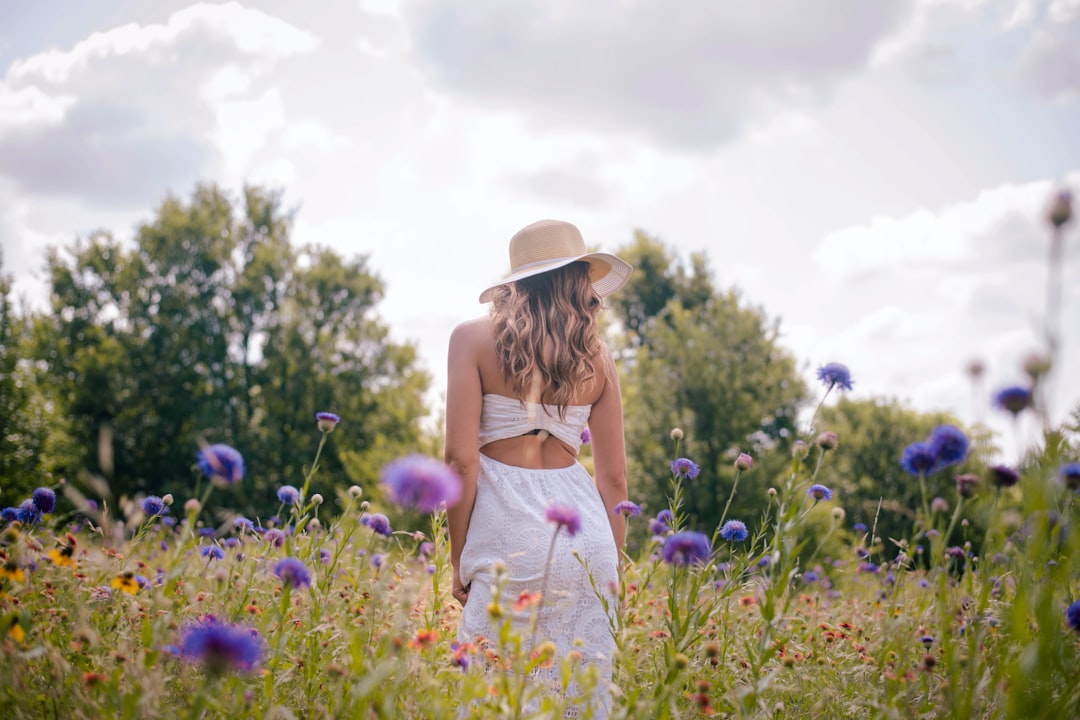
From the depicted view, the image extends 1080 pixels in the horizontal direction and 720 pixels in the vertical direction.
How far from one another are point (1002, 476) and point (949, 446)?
0.47 ft

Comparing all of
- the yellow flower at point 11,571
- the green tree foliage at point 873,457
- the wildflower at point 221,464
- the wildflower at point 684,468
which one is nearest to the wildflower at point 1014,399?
the wildflower at point 684,468

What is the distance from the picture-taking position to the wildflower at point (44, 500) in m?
2.96

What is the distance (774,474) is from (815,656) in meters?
13.8

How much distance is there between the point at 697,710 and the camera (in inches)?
84.8

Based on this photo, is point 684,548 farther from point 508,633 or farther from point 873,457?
point 873,457

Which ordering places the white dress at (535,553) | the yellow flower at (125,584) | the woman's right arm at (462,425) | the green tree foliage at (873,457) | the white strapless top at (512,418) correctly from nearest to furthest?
the yellow flower at (125,584)
the white dress at (535,553)
the woman's right arm at (462,425)
the white strapless top at (512,418)
the green tree foliage at (873,457)

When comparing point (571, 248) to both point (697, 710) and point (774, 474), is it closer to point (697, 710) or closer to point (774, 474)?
point (697, 710)

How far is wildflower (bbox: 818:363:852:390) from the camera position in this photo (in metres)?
2.65

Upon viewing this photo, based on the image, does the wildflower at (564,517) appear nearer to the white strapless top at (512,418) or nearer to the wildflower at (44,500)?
the white strapless top at (512,418)

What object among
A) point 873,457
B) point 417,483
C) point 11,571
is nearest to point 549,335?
point 417,483

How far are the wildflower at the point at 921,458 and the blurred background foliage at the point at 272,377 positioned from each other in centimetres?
1510

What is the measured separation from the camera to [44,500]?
2.99 meters

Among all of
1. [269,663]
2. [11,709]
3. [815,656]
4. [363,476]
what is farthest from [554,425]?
[363,476]

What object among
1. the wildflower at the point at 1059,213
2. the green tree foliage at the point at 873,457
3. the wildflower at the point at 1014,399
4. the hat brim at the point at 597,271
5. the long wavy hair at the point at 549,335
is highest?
the hat brim at the point at 597,271
